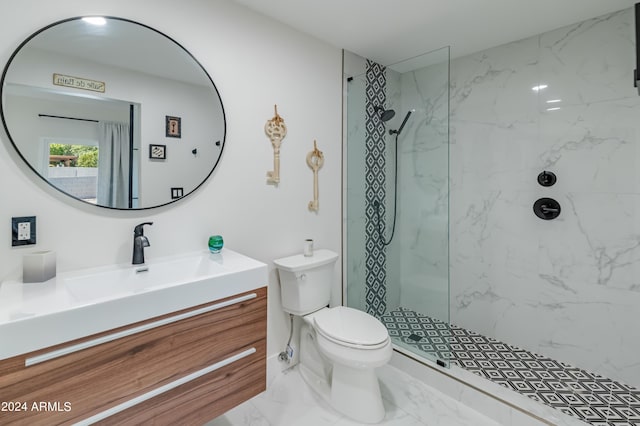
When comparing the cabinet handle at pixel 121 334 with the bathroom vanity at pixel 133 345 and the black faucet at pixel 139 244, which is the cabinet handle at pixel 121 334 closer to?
the bathroom vanity at pixel 133 345

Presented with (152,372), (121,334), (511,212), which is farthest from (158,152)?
(511,212)

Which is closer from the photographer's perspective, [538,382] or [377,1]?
[377,1]

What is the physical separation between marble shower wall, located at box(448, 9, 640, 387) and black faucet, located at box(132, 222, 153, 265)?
2.02 meters

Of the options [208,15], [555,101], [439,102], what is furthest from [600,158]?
[208,15]

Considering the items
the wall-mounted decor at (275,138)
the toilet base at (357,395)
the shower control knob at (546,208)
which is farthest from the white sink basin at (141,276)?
the shower control knob at (546,208)

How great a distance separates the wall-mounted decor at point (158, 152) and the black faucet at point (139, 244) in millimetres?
377

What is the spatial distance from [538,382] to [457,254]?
1.08 meters

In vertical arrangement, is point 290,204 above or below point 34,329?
above

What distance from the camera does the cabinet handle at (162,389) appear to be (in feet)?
3.29

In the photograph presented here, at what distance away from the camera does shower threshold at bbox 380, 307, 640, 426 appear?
5.65 feet

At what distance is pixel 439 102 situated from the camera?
2.13 metres

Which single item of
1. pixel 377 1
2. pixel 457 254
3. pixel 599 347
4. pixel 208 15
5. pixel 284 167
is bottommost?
pixel 599 347

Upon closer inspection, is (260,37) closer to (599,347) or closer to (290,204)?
(290,204)

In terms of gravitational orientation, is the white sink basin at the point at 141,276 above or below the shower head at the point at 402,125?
below
